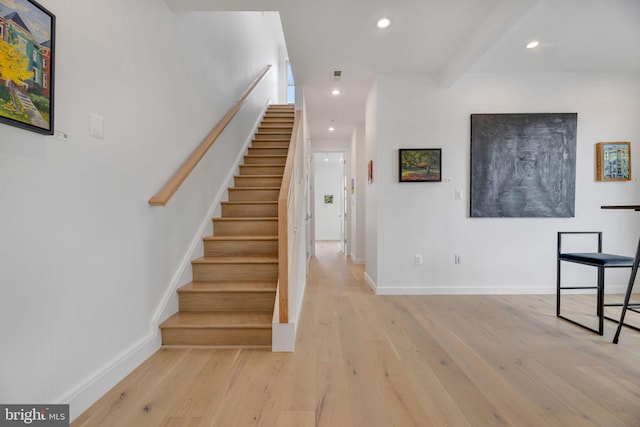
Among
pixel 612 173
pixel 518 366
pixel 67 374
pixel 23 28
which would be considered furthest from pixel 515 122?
pixel 67 374

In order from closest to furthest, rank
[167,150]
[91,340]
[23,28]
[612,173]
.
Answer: [23,28]
[91,340]
[167,150]
[612,173]

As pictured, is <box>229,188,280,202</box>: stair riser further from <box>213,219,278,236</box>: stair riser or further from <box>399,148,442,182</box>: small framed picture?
<box>399,148,442,182</box>: small framed picture

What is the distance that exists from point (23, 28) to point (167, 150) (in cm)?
108

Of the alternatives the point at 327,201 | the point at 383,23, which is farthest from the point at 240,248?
the point at 327,201

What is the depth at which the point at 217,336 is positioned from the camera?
204 cm

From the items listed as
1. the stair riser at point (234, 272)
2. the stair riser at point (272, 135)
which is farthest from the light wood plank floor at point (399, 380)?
the stair riser at point (272, 135)

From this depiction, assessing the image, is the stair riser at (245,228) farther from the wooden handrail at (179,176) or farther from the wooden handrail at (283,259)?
the wooden handrail at (283,259)

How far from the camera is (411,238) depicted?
347 cm

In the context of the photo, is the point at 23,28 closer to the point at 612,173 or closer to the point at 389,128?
the point at 389,128

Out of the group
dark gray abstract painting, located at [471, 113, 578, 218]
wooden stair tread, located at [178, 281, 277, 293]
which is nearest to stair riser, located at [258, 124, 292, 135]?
dark gray abstract painting, located at [471, 113, 578, 218]

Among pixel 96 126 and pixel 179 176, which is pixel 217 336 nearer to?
pixel 179 176

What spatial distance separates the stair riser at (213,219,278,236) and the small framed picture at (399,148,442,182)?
164cm

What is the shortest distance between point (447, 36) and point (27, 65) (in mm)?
3015

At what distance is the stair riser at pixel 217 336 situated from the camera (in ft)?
6.66
